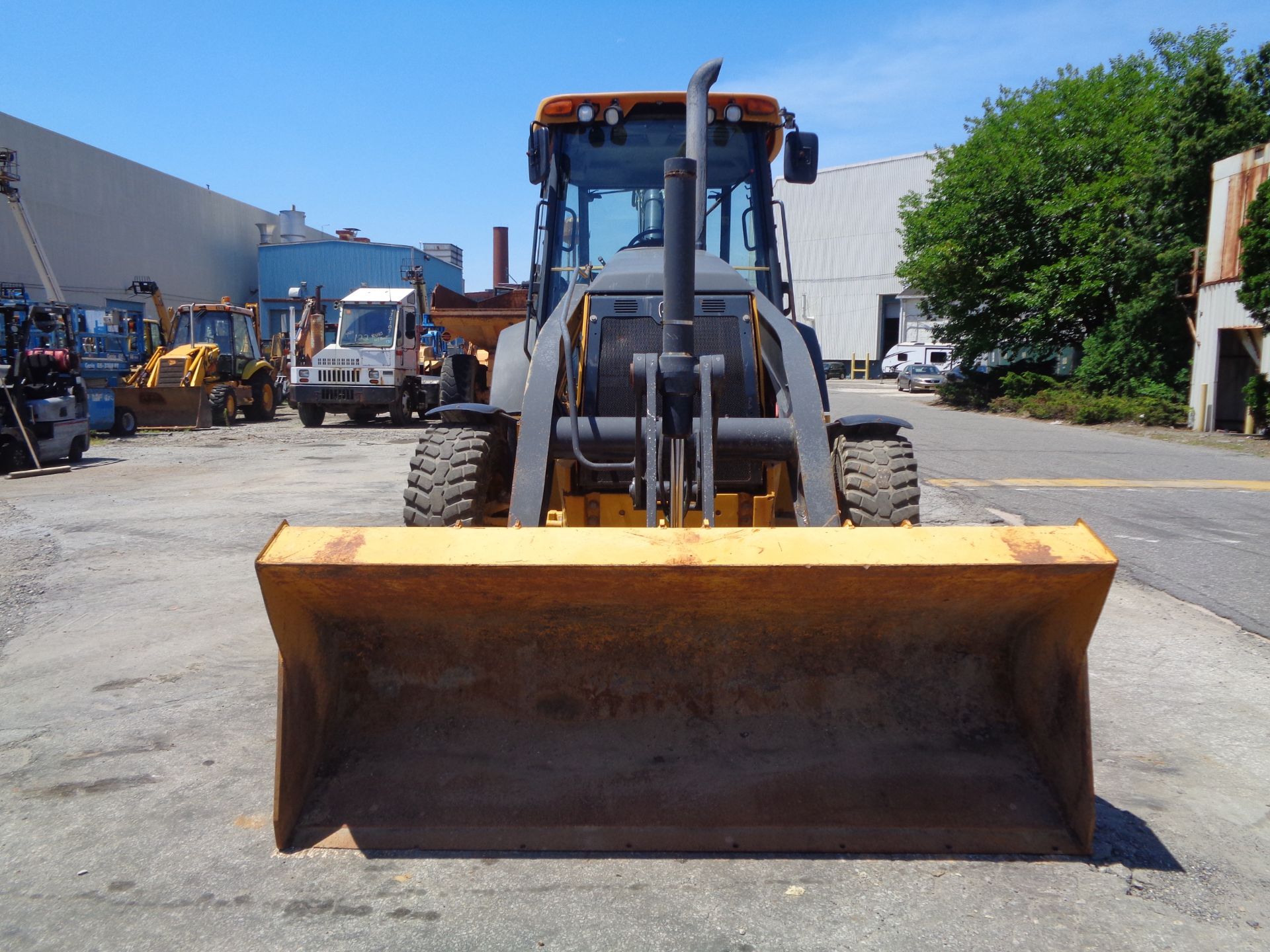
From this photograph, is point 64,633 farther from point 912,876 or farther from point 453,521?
point 912,876

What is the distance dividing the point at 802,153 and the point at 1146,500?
262 inches

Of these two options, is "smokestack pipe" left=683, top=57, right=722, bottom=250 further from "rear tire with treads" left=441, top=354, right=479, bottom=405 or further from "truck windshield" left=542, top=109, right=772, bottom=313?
"rear tire with treads" left=441, top=354, right=479, bottom=405

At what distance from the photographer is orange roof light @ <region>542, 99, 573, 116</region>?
18.0 feet

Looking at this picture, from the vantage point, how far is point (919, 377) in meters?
41.4

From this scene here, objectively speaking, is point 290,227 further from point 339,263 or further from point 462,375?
point 462,375

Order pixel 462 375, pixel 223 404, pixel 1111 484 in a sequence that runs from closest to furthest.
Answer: pixel 462 375 → pixel 1111 484 → pixel 223 404

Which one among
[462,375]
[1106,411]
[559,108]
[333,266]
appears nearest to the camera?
[559,108]

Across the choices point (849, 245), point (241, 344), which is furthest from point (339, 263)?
point (849, 245)

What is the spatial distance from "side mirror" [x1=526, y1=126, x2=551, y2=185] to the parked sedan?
37.1 meters

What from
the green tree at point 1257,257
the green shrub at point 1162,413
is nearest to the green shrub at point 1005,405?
the green shrub at point 1162,413

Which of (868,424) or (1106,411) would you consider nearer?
(868,424)

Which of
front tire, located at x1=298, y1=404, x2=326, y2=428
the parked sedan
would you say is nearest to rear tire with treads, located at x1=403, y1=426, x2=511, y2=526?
front tire, located at x1=298, y1=404, x2=326, y2=428

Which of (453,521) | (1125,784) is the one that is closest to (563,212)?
(453,521)

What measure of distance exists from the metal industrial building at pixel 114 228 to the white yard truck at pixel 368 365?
12850mm
